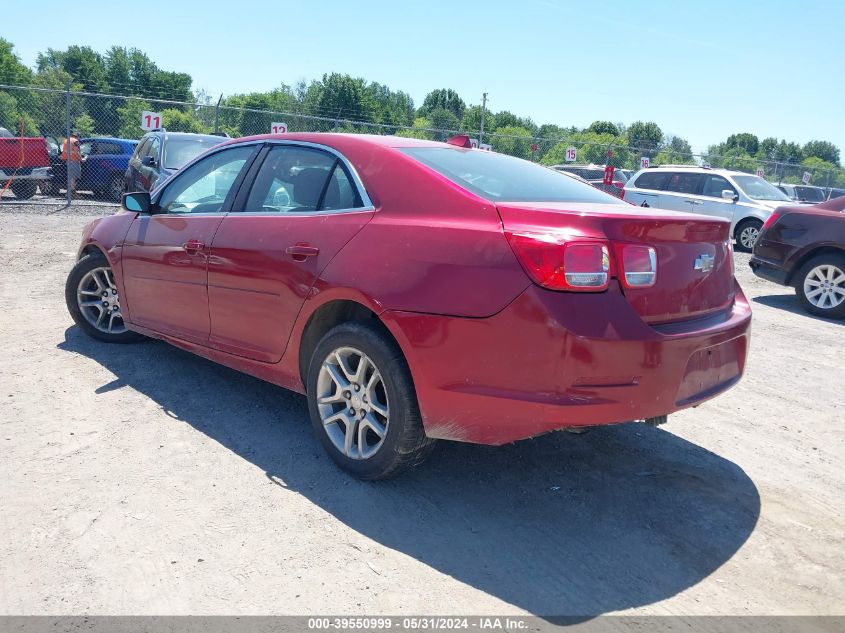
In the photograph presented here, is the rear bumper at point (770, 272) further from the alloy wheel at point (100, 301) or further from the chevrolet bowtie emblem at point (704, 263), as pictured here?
the alloy wheel at point (100, 301)

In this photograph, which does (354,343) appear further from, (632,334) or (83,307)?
(83,307)

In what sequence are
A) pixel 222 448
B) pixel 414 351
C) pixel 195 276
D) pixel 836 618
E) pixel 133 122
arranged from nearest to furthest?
pixel 836 618
pixel 414 351
pixel 222 448
pixel 195 276
pixel 133 122

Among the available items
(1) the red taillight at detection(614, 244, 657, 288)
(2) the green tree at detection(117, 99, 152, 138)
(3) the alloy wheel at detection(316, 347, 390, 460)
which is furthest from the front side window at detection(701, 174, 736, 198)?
(2) the green tree at detection(117, 99, 152, 138)

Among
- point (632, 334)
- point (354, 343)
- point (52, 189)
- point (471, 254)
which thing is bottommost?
point (52, 189)

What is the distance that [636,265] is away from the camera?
9.98ft

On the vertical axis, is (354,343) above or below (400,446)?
above

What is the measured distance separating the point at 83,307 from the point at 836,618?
517 centimetres

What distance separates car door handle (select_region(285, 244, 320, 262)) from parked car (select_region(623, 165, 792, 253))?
43.0ft

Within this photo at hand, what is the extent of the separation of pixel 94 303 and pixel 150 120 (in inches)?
534

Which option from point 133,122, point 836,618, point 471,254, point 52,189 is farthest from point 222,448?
point 133,122

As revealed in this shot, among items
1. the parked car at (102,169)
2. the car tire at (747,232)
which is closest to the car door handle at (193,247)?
the car tire at (747,232)

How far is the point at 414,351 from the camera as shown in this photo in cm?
319

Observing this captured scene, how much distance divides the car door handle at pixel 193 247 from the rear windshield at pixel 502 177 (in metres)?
1.44

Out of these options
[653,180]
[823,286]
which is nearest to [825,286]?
[823,286]
